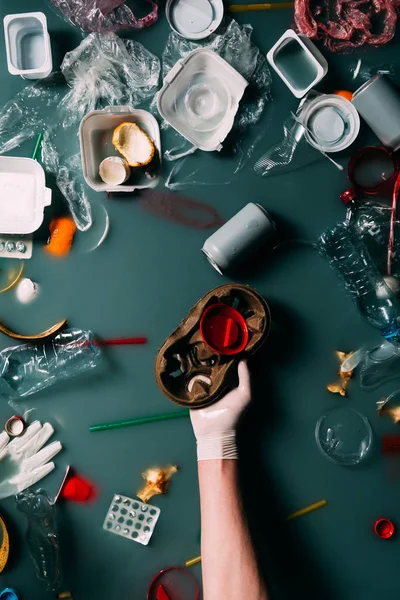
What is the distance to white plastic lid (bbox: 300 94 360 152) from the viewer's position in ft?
6.03

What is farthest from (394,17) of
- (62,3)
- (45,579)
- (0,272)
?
(45,579)

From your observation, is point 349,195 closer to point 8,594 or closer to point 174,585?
point 174,585

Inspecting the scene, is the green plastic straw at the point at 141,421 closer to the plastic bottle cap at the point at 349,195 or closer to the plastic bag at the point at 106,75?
the plastic bottle cap at the point at 349,195

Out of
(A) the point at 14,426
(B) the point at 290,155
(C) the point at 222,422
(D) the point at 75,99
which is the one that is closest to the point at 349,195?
(B) the point at 290,155

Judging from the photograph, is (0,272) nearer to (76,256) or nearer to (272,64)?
(76,256)

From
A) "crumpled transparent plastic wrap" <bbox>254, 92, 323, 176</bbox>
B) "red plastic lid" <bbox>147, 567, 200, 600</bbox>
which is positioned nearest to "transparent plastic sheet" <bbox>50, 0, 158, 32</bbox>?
"crumpled transparent plastic wrap" <bbox>254, 92, 323, 176</bbox>

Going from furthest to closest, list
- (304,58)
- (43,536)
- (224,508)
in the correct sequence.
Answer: (304,58) → (43,536) → (224,508)

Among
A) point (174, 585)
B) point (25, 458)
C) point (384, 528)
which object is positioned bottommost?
point (174, 585)

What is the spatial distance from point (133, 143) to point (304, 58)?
0.60 metres

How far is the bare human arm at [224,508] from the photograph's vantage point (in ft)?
5.16

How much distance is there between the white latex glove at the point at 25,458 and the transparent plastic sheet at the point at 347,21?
1.48m

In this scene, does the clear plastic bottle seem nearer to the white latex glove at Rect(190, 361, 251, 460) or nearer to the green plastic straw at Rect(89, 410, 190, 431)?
the white latex glove at Rect(190, 361, 251, 460)

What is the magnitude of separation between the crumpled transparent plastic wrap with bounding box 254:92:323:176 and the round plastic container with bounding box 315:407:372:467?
764 millimetres

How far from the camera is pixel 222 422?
1.72 metres
